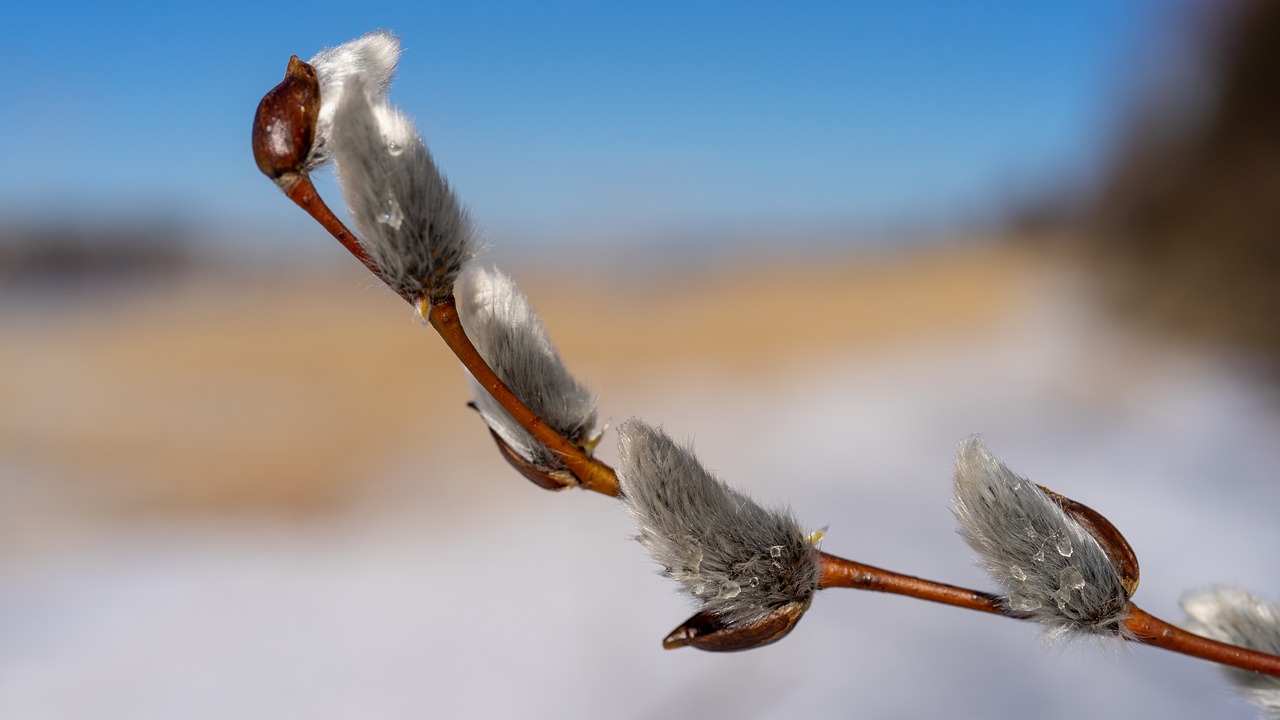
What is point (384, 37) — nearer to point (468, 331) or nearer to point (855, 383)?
point (468, 331)

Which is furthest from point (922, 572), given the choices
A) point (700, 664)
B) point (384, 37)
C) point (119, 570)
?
point (119, 570)

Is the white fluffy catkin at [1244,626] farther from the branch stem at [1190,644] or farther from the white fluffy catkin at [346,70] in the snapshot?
the white fluffy catkin at [346,70]

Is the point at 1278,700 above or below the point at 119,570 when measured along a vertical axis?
below

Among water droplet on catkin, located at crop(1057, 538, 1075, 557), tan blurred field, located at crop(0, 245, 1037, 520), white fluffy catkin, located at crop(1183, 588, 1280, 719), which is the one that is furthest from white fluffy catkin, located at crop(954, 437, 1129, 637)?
tan blurred field, located at crop(0, 245, 1037, 520)

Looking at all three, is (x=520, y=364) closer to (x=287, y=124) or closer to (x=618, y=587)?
(x=287, y=124)

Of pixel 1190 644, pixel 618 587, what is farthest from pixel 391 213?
pixel 618 587
